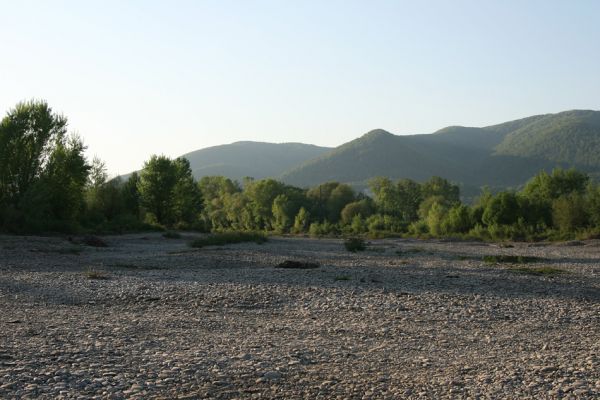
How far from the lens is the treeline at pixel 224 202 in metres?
45.1

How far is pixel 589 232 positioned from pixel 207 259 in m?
40.6

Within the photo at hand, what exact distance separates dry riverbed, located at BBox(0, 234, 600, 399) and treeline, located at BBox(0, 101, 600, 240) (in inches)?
1032

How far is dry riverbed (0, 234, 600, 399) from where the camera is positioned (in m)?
7.59

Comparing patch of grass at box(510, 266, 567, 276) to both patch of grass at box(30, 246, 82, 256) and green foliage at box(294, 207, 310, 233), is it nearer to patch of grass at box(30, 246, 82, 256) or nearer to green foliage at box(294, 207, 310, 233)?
patch of grass at box(30, 246, 82, 256)

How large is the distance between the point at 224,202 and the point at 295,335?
11305 cm

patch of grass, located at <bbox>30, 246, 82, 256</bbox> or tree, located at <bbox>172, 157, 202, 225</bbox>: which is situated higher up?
tree, located at <bbox>172, 157, 202, 225</bbox>

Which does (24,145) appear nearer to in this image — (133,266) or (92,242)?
(92,242)

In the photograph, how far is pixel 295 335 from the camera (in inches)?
435

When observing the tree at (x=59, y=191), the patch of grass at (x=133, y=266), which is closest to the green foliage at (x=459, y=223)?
the tree at (x=59, y=191)

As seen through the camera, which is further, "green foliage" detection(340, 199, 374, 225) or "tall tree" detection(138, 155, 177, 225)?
"green foliage" detection(340, 199, 374, 225)

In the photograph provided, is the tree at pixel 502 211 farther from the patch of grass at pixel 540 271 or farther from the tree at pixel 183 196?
the patch of grass at pixel 540 271

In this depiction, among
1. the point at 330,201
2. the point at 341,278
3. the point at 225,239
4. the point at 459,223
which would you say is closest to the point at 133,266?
the point at 341,278

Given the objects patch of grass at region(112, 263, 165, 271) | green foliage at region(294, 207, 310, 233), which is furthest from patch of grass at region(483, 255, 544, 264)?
green foliage at region(294, 207, 310, 233)

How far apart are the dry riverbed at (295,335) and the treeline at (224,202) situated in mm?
26206
